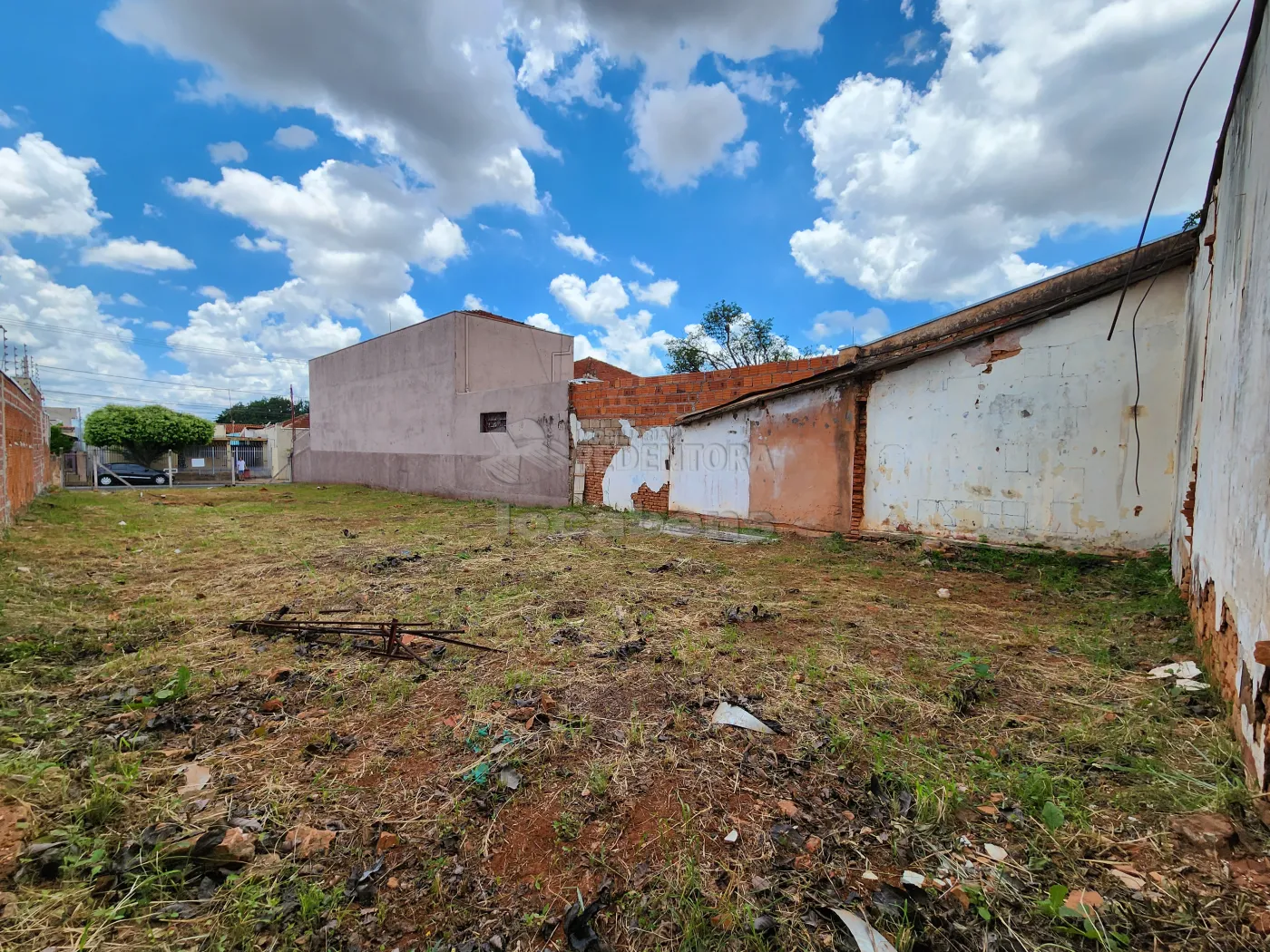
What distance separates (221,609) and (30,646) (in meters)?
1.02

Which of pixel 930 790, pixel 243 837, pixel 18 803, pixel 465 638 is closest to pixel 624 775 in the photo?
pixel 930 790

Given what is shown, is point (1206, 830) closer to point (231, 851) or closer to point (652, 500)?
point (231, 851)

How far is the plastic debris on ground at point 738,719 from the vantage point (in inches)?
91.7

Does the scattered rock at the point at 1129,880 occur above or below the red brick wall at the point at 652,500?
below

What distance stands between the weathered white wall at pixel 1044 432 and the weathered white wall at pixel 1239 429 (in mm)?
1295

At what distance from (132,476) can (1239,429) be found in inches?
1217

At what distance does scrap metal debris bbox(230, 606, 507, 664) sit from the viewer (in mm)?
3232

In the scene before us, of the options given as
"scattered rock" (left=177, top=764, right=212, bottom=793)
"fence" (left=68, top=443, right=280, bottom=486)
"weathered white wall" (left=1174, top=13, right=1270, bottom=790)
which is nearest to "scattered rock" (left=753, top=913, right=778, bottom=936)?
"weathered white wall" (left=1174, top=13, right=1270, bottom=790)

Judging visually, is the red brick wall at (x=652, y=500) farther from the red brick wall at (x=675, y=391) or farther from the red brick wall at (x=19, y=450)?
the red brick wall at (x=19, y=450)

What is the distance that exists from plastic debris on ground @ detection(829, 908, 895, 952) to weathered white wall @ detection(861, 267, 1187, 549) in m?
5.38

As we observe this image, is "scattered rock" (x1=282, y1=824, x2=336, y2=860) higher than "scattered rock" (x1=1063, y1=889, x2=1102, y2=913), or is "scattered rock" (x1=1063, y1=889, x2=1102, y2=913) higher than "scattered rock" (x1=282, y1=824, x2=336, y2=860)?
"scattered rock" (x1=1063, y1=889, x2=1102, y2=913)

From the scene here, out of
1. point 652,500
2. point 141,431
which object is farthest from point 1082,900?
point 141,431

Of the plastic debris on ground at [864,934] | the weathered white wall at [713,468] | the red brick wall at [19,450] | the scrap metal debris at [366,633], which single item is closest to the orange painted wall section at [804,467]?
the weathered white wall at [713,468]

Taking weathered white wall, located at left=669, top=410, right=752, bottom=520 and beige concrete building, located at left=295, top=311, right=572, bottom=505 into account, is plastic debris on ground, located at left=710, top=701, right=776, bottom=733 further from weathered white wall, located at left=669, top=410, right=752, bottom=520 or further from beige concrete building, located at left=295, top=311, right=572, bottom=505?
beige concrete building, located at left=295, top=311, right=572, bottom=505
